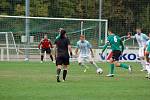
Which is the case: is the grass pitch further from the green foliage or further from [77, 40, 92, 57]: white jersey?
the green foliage

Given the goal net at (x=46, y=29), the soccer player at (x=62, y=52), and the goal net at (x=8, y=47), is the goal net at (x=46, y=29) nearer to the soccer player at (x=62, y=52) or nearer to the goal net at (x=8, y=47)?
the goal net at (x=8, y=47)

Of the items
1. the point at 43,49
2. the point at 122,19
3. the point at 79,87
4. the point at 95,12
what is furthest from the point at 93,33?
the point at 79,87

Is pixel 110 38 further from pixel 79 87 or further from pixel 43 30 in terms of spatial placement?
pixel 43 30

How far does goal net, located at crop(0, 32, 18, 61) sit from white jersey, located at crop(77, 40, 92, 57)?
12.3 m

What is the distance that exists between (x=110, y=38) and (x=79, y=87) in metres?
6.93

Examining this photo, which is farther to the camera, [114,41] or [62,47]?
[114,41]

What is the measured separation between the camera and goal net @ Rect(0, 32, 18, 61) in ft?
131

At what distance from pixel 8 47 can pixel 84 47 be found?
13.1 m

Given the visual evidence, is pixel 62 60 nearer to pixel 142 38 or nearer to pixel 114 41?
pixel 114 41

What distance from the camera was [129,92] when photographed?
56.5ft

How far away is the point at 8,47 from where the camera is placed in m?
40.1

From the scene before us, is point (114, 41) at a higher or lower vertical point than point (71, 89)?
higher

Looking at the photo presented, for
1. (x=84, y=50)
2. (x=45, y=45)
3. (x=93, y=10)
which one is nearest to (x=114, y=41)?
(x=84, y=50)

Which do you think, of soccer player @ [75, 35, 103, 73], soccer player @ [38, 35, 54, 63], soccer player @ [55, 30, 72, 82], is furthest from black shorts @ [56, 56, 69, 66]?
soccer player @ [38, 35, 54, 63]
